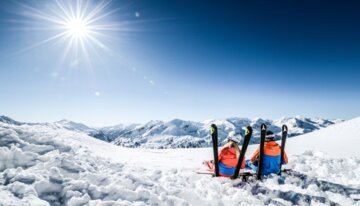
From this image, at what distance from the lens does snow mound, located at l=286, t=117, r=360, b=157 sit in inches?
594

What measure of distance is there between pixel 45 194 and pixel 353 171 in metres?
10.2

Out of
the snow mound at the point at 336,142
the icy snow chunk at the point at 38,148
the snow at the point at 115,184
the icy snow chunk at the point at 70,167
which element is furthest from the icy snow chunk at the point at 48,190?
the snow mound at the point at 336,142

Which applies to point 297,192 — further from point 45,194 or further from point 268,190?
point 45,194

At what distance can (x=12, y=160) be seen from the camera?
706 centimetres

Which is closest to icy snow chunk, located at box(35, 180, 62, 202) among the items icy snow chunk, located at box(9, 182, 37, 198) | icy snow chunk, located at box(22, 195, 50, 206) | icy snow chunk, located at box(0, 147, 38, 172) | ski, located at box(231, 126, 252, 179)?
icy snow chunk, located at box(9, 182, 37, 198)

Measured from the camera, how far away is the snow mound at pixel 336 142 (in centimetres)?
1508

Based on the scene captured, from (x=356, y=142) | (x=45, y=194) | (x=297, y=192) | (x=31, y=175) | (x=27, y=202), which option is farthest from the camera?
(x=356, y=142)

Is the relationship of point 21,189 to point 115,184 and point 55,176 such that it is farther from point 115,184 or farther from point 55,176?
point 115,184

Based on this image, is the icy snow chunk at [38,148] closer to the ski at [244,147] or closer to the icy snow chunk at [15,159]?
the icy snow chunk at [15,159]

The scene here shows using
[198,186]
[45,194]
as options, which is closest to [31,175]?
[45,194]

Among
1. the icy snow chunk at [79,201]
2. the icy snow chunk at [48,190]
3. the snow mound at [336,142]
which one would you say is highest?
the snow mound at [336,142]

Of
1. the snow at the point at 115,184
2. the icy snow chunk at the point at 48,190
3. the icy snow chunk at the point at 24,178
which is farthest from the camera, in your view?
the icy snow chunk at the point at 24,178

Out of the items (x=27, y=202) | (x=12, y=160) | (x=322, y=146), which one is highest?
(x=322, y=146)

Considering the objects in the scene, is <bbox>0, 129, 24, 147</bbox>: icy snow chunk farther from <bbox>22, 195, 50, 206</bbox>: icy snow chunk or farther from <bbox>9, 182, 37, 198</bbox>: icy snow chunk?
<bbox>22, 195, 50, 206</bbox>: icy snow chunk
